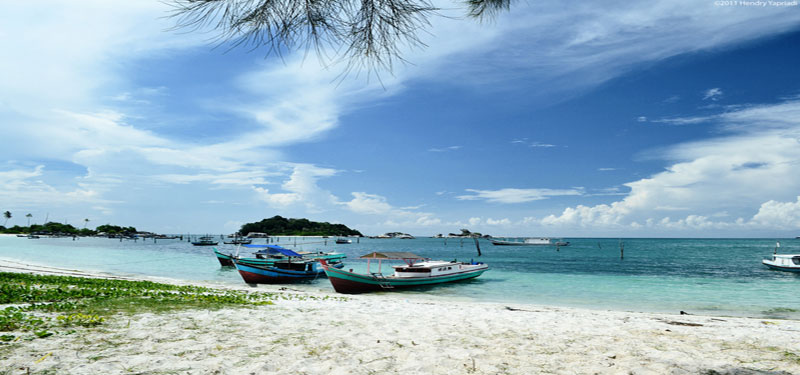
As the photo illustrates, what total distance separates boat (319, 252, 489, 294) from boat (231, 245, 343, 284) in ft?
16.2

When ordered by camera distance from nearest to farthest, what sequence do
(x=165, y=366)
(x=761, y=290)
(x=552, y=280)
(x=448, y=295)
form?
(x=165, y=366), (x=448, y=295), (x=761, y=290), (x=552, y=280)

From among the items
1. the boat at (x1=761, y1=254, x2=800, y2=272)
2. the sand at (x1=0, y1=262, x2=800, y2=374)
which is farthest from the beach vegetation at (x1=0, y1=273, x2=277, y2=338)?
the boat at (x1=761, y1=254, x2=800, y2=272)

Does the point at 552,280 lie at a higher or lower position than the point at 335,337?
lower

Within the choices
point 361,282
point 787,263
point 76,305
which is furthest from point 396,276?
point 787,263

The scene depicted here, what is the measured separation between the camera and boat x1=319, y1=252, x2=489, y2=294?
72.9 ft

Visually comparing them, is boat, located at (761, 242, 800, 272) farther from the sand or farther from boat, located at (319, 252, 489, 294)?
the sand

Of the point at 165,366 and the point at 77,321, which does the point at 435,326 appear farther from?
the point at 77,321

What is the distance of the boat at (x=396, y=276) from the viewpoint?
22234 mm

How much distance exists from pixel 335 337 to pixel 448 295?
628 inches

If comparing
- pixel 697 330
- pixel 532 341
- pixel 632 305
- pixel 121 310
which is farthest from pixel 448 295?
pixel 121 310

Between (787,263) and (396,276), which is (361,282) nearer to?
(396,276)

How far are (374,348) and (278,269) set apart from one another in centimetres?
2227

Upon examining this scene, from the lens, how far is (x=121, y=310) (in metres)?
9.04

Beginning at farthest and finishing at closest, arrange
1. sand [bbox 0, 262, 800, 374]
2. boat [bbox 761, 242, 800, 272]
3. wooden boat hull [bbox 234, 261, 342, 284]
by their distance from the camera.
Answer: boat [bbox 761, 242, 800, 272] → wooden boat hull [bbox 234, 261, 342, 284] → sand [bbox 0, 262, 800, 374]
